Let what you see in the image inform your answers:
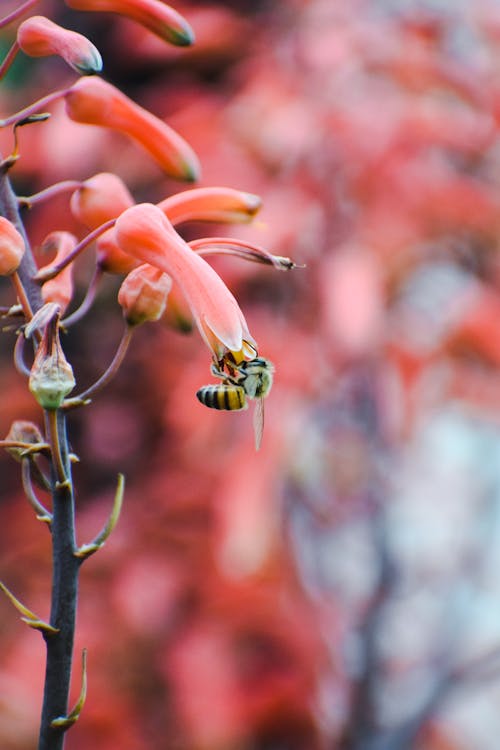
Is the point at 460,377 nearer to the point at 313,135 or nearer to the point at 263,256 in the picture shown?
the point at 313,135

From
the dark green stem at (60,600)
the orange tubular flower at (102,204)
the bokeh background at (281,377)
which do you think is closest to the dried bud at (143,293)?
the orange tubular flower at (102,204)

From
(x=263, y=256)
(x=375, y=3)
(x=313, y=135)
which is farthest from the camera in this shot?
(x=375, y=3)

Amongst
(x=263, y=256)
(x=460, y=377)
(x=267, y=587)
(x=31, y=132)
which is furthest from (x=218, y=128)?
(x=263, y=256)

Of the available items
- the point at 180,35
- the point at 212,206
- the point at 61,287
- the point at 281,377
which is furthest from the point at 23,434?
the point at 281,377

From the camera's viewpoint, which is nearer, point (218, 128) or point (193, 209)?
point (193, 209)

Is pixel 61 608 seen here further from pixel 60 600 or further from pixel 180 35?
pixel 180 35

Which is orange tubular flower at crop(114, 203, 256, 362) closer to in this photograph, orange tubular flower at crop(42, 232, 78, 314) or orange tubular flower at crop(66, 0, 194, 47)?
orange tubular flower at crop(42, 232, 78, 314)

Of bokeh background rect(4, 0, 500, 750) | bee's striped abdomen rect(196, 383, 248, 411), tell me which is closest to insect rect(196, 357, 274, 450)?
bee's striped abdomen rect(196, 383, 248, 411)
